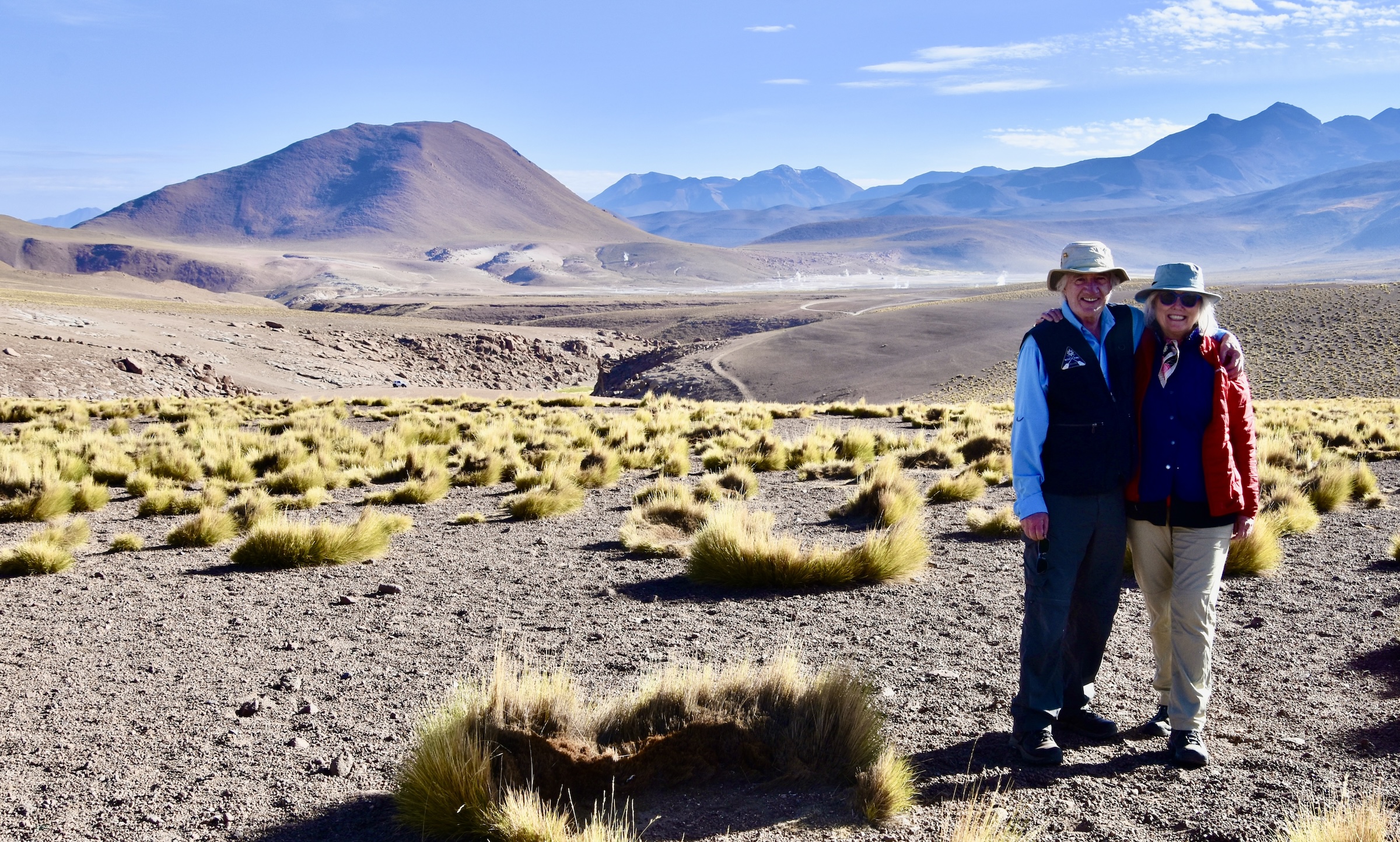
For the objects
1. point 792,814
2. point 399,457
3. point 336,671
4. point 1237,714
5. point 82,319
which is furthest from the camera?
point 82,319

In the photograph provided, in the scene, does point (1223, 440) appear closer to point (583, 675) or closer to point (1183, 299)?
point (1183, 299)

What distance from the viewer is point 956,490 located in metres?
10.0

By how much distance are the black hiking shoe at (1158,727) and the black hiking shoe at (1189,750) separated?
20 cm

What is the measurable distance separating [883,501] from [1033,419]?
506 cm

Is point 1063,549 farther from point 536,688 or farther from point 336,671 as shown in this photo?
point 336,671

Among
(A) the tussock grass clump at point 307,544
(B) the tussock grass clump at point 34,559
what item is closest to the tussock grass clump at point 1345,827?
(A) the tussock grass clump at point 307,544

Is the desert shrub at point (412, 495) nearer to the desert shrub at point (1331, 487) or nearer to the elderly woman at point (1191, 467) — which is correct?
the elderly woman at point (1191, 467)

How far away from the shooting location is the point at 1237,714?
4195 mm

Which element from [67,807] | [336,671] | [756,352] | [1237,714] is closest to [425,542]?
[336,671]

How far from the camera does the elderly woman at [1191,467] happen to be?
3674 mm

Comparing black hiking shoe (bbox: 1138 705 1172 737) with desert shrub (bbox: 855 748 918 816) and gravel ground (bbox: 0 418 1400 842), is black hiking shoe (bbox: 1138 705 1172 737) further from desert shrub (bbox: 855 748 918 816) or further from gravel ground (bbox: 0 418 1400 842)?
desert shrub (bbox: 855 748 918 816)

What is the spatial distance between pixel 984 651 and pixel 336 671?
339 centimetres

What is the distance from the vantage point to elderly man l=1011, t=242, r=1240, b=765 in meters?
3.68

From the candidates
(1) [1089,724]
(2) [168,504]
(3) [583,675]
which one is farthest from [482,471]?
(1) [1089,724]
